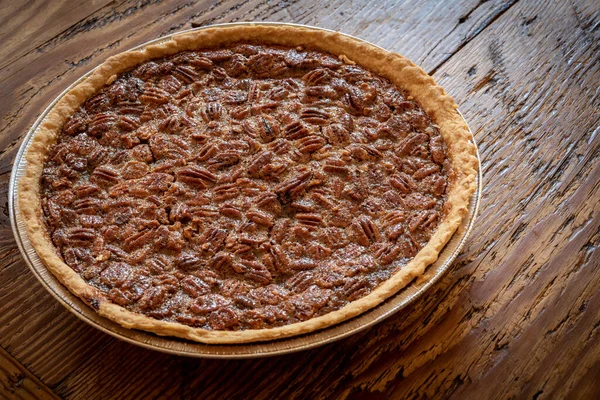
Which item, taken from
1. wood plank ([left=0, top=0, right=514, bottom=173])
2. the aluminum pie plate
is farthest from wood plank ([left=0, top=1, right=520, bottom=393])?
the aluminum pie plate

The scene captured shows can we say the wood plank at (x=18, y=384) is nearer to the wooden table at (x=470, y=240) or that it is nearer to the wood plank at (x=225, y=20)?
the wooden table at (x=470, y=240)

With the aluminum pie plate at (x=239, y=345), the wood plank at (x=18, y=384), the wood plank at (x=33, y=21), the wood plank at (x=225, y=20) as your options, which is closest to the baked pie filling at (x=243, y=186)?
the aluminum pie plate at (x=239, y=345)

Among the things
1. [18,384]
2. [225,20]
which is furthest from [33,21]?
[18,384]

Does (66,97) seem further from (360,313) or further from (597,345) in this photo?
(597,345)

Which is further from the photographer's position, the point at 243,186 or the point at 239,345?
the point at 243,186

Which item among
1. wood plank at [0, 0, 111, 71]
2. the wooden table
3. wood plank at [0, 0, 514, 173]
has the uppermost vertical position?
wood plank at [0, 0, 111, 71]

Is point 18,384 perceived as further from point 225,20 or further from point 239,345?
point 225,20

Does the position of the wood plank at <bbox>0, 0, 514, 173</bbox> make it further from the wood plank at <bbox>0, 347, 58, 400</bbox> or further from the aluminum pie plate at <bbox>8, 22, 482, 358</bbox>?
the wood plank at <bbox>0, 347, 58, 400</bbox>

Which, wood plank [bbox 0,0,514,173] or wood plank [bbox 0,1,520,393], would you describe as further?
wood plank [bbox 0,0,514,173]

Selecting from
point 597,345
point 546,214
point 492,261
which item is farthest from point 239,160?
point 597,345
